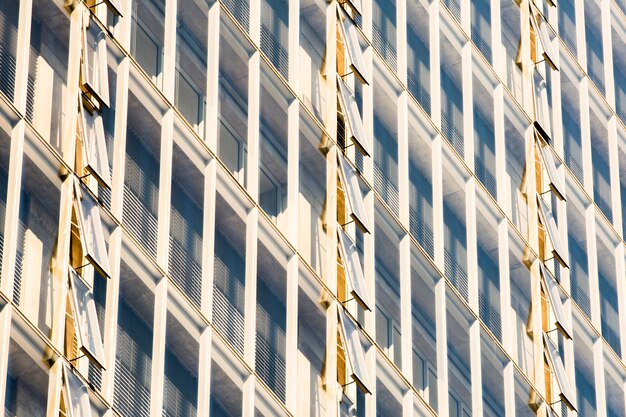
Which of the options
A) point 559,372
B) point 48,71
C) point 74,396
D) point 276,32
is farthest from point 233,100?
point 559,372

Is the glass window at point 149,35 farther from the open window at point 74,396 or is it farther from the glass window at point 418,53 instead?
the glass window at point 418,53

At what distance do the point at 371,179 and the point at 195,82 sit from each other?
769 centimetres

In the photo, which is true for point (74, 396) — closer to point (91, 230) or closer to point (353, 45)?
point (91, 230)

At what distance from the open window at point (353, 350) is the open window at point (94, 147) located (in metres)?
9.16

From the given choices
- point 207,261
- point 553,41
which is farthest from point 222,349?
point 553,41

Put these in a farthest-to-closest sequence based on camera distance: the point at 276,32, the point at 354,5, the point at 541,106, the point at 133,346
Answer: the point at 541,106, the point at 354,5, the point at 276,32, the point at 133,346

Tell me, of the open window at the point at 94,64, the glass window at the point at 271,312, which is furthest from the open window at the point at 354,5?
the open window at the point at 94,64

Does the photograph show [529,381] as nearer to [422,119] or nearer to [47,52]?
[422,119]

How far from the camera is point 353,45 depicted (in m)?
54.5

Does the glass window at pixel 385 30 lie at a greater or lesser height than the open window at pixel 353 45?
greater

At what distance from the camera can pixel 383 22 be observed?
57188 mm

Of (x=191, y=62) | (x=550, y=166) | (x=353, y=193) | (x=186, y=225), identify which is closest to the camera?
(x=186, y=225)

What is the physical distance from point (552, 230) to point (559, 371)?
15.5 ft

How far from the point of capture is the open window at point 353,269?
51.2 meters
